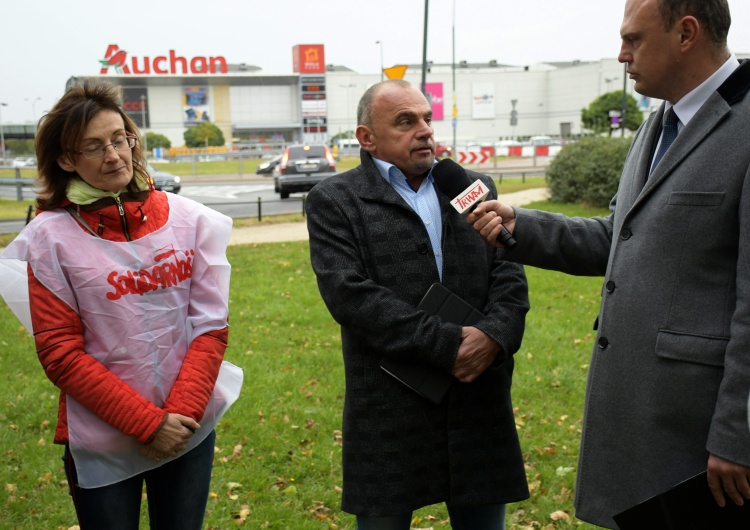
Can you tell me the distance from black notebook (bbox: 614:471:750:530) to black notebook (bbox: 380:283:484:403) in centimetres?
81

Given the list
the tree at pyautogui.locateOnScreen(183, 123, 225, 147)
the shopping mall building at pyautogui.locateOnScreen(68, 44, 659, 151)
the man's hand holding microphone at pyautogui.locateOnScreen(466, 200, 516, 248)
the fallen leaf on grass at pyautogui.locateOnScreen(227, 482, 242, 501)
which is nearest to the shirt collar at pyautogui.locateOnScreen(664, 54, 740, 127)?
the man's hand holding microphone at pyautogui.locateOnScreen(466, 200, 516, 248)

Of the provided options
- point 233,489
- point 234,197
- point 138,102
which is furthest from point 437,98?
point 233,489

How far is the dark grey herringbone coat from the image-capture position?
9.30 ft

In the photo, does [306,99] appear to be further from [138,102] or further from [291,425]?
[291,425]

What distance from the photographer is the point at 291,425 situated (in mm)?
5539

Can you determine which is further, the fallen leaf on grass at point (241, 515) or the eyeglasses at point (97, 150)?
the fallen leaf on grass at point (241, 515)

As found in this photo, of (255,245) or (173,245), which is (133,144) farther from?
(255,245)

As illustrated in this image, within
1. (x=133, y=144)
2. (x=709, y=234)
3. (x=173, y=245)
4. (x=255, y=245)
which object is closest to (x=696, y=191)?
(x=709, y=234)

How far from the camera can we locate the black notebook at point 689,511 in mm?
2227

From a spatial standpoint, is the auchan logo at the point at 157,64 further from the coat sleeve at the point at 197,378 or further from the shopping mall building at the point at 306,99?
the coat sleeve at the point at 197,378

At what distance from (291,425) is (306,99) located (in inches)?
4109

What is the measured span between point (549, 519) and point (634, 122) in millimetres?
61234

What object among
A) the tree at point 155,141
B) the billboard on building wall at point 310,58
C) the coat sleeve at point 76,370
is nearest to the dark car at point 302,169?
the coat sleeve at point 76,370

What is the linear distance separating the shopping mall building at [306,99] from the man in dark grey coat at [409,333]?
102 meters
